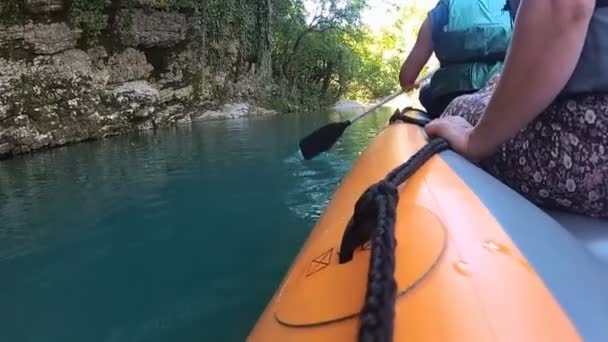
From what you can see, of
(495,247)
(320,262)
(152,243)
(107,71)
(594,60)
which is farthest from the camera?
(107,71)

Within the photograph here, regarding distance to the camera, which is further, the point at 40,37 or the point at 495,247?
the point at 40,37

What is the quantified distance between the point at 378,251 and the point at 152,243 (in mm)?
1932

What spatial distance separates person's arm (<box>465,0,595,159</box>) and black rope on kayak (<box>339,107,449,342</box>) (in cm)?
21

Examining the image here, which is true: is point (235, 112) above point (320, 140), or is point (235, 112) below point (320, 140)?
below

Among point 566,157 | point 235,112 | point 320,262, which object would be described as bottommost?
Answer: point 235,112

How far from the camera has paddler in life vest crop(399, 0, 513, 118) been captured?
6.52ft

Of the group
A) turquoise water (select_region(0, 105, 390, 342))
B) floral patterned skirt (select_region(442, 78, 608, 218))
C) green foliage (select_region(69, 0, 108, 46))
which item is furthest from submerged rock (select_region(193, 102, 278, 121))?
floral patterned skirt (select_region(442, 78, 608, 218))

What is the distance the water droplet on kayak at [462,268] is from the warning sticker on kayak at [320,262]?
20 cm

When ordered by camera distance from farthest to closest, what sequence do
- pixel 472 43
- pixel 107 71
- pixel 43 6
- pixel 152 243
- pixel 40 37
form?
pixel 107 71 < pixel 43 6 < pixel 40 37 < pixel 152 243 < pixel 472 43

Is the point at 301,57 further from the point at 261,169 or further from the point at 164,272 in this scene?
the point at 164,272

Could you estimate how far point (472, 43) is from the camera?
2.03m

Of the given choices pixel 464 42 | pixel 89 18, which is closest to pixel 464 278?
pixel 464 42

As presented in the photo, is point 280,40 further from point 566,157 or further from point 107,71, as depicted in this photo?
point 566,157

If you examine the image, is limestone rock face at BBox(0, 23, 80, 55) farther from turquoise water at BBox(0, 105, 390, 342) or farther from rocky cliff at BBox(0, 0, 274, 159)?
turquoise water at BBox(0, 105, 390, 342)
